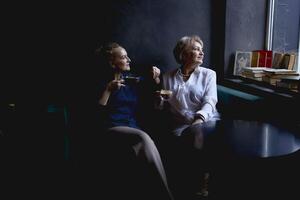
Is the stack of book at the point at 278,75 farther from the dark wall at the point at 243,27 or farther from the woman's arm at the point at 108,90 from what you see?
the woman's arm at the point at 108,90

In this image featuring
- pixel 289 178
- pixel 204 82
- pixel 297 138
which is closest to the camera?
pixel 297 138

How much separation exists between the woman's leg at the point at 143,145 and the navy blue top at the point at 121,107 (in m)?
0.25

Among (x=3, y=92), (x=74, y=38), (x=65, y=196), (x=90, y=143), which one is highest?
(x=74, y=38)

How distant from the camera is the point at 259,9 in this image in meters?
3.37

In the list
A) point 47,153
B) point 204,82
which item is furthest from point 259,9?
point 47,153

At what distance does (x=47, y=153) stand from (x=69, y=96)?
0.62 metres

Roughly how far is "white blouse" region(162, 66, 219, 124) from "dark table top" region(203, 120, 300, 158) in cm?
37

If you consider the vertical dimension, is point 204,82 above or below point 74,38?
below

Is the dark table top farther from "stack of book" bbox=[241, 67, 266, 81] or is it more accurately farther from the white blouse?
"stack of book" bbox=[241, 67, 266, 81]

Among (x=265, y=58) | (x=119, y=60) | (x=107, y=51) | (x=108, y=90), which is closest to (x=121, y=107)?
(x=108, y=90)

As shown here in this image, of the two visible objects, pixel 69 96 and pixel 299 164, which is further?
pixel 69 96

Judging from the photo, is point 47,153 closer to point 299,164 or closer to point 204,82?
point 204,82

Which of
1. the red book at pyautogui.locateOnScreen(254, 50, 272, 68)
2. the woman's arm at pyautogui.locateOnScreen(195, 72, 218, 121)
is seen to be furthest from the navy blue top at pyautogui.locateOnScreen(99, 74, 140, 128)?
the red book at pyautogui.locateOnScreen(254, 50, 272, 68)

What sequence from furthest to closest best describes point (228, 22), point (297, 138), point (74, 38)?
point (228, 22) → point (74, 38) → point (297, 138)
